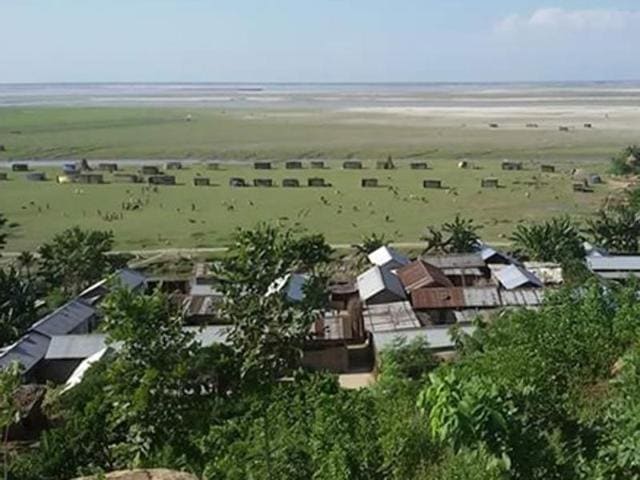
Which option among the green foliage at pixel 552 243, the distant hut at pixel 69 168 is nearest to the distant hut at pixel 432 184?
the green foliage at pixel 552 243

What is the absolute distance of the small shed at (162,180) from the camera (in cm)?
5559

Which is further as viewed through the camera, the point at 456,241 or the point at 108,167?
the point at 108,167

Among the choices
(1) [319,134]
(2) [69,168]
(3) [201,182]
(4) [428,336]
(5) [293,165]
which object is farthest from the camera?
(1) [319,134]

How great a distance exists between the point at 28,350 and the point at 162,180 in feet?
107

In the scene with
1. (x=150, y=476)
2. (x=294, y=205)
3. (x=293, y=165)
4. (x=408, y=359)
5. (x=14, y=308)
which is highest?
(x=150, y=476)

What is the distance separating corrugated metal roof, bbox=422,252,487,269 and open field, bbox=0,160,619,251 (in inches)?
263

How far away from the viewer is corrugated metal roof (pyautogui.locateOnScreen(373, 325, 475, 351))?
23.6m

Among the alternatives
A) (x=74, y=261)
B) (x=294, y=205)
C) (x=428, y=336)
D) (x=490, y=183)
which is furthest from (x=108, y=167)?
(x=428, y=336)

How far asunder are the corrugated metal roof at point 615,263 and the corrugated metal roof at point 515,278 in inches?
96.4

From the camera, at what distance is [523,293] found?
27.7 m

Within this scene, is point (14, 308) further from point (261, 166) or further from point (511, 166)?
point (511, 166)

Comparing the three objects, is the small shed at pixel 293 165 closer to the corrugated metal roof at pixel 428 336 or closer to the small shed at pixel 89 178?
the small shed at pixel 89 178

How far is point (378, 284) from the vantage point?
28922 mm

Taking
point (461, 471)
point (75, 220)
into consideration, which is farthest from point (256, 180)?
point (461, 471)
